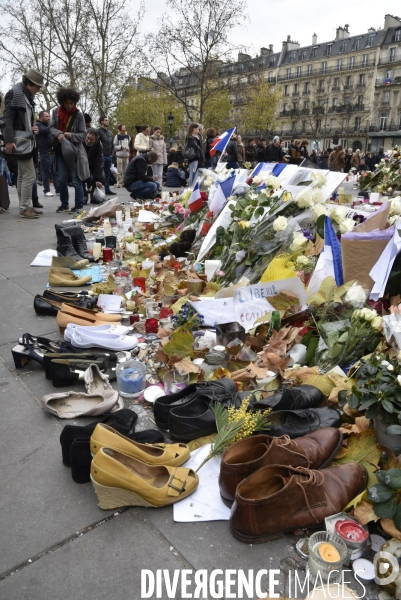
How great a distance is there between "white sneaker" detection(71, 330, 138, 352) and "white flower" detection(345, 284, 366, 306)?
1.50 m

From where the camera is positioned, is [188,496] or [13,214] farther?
[13,214]

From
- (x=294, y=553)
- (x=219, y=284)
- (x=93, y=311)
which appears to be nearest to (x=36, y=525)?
(x=294, y=553)

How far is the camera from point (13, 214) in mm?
8539

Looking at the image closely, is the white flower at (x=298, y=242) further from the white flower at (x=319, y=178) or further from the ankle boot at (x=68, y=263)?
the ankle boot at (x=68, y=263)

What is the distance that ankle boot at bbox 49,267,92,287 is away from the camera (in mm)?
4520

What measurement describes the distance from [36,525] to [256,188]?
12.8ft

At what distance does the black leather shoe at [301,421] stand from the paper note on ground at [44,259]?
399 centimetres

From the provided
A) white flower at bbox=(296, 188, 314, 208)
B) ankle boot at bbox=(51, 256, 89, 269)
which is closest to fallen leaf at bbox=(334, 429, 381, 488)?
white flower at bbox=(296, 188, 314, 208)

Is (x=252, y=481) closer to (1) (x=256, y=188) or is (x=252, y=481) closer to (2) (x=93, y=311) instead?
(2) (x=93, y=311)

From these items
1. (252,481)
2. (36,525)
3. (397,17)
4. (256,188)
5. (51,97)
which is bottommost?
(36,525)

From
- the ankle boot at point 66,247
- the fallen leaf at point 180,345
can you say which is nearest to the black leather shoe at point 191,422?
the fallen leaf at point 180,345

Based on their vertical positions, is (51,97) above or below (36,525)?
above

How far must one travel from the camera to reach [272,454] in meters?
1.70

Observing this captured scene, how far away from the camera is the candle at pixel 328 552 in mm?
1467
